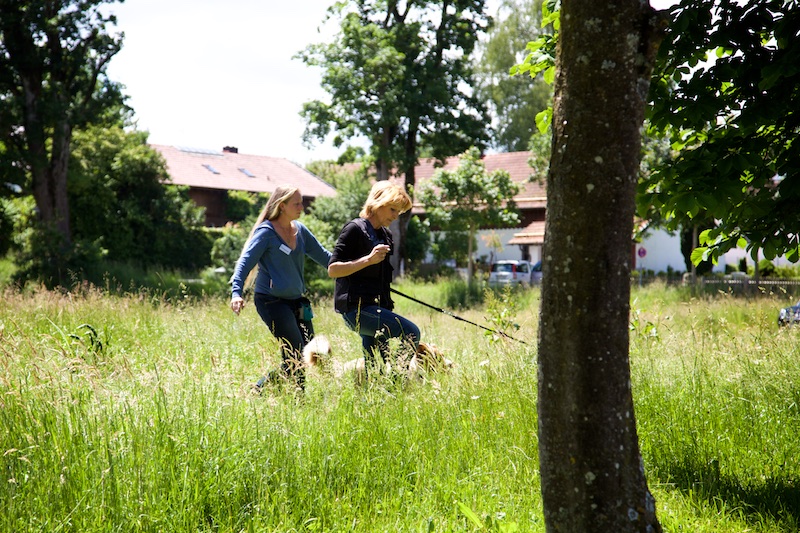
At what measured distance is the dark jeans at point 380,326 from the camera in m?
5.76

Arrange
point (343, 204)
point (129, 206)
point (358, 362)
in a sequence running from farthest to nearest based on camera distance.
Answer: point (343, 204) < point (129, 206) < point (358, 362)

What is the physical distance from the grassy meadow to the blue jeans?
50cm

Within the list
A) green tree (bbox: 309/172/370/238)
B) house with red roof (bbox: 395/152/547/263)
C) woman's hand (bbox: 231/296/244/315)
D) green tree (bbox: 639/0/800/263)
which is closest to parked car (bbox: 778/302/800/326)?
green tree (bbox: 639/0/800/263)

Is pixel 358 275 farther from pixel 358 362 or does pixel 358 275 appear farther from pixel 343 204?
pixel 343 204

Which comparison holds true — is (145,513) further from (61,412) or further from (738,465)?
(738,465)

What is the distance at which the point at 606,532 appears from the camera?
2.83 metres

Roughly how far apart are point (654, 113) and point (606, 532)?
296cm

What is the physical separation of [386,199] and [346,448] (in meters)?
2.39

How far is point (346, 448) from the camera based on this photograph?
166 inches

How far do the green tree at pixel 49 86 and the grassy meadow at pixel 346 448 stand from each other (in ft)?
62.5

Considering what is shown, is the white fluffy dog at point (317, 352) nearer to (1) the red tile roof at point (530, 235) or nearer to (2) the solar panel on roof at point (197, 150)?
(1) the red tile roof at point (530, 235)

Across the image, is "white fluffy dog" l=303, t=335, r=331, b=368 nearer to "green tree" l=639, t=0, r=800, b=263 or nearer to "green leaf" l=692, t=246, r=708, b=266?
"green tree" l=639, t=0, r=800, b=263

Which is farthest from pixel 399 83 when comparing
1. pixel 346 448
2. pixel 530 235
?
pixel 346 448

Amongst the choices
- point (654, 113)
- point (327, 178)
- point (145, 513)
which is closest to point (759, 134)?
point (654, 113)
